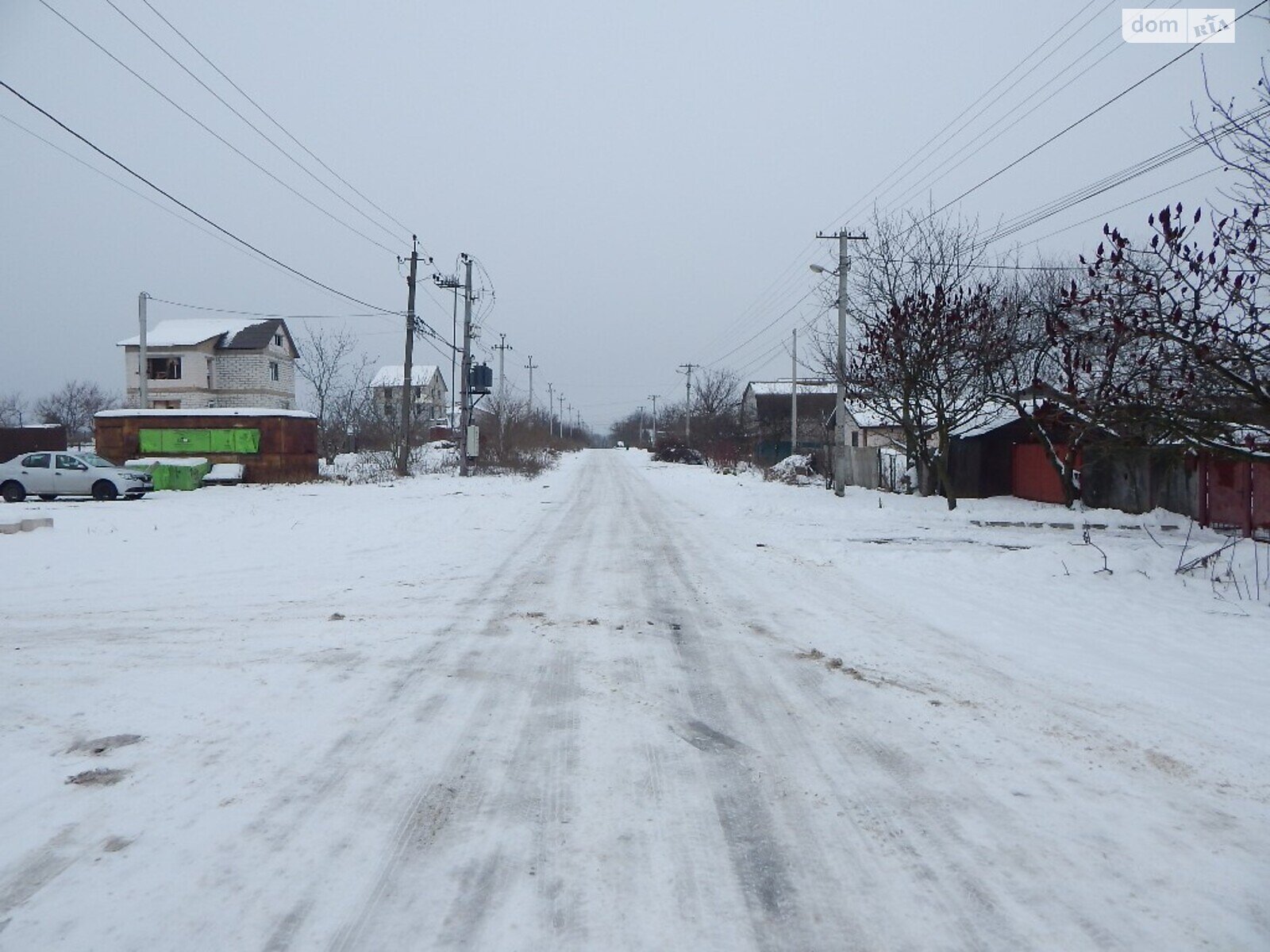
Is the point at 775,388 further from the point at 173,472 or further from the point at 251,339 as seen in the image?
the point at 173,472

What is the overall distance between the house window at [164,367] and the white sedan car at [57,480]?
1394 inches

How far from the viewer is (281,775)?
4.50 metres

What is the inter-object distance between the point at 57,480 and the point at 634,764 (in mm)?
24883

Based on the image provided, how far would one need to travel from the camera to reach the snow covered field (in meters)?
3.28

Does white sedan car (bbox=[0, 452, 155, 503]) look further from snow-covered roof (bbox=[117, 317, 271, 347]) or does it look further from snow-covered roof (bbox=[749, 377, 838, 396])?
snow-covered roof (bbox=[749, 377, 838, 396])

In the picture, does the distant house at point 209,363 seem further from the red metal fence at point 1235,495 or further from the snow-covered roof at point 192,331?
the red metal fence at point 1235,495

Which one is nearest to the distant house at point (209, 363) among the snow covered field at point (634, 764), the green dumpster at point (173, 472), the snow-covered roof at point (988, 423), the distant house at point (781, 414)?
the green dumpster at point (173, 472)

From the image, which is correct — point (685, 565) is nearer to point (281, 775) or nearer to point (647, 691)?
point (647, 691)

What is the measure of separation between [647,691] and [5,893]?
12.2ft

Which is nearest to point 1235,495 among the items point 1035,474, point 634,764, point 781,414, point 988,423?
point 1035,474

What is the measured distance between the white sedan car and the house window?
116 feet

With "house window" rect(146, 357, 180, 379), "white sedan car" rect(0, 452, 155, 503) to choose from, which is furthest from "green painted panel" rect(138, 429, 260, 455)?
"house window" rect(146, 357, 180, 379)

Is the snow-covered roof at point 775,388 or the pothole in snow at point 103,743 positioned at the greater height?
the snow-covered roof at point 775,388

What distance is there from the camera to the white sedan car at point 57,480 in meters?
23.7
